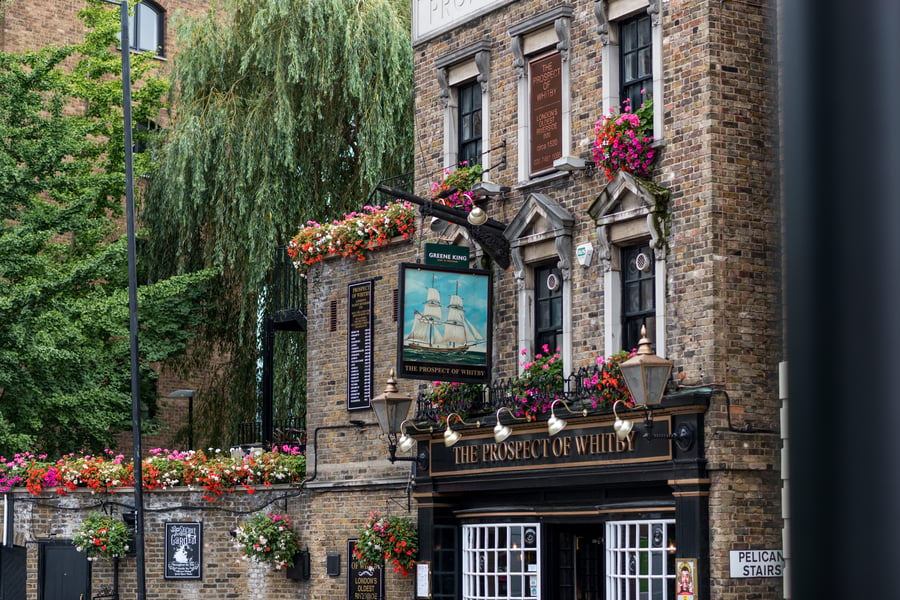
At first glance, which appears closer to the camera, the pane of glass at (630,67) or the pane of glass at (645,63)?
the pane of glass at (645,63)

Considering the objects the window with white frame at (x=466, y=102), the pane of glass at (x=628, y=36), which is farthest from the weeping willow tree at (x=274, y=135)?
the pane of glass at (x=628, y=36)

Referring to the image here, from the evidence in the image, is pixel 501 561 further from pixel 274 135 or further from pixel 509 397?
pixel 274 135

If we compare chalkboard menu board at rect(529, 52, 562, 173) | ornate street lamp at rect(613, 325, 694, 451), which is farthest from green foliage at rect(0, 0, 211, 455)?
ornate street lamp at rect(613, 325, 694, 451)

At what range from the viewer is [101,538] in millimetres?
23812

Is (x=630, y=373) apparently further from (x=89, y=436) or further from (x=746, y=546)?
(x=89, y=436)

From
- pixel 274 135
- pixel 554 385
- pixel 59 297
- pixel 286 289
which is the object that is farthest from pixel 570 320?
pixel 59 297

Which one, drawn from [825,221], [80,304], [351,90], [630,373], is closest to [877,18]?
[825,221]

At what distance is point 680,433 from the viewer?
15828mm

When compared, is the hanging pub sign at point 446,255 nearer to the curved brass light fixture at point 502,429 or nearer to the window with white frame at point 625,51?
the curved brass light fixture at point 502,429

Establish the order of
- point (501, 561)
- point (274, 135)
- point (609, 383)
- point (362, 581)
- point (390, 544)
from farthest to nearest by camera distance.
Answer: point (274, 135)
point (362, 581)
point (390, 544)
point (501, 561)
point (609, 383)

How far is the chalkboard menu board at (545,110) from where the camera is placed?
18453 mm

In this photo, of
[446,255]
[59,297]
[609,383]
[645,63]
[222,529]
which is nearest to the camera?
[609,383]

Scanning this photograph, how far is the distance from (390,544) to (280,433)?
557 cm

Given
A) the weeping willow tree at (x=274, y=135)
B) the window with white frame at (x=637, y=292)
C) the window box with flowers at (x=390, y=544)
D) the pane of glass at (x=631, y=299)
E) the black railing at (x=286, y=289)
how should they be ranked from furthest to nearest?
1. the weeping willow tree at (x=274, y=135)
2. the black railing at (x=286, y=289)
3. the window box with flowers at (x=390, y=544)
4. the pane of glass at (x=631, y=299)
5. the window with white frame at (x=637, y=292)
